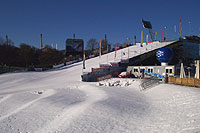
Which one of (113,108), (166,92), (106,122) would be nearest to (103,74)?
(166,92)

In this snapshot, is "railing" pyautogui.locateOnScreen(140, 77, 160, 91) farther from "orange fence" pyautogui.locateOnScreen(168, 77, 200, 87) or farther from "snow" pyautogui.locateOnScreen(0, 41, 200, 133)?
"snow" pyautogui.locateOnScreen(0, 41, 200, 133)

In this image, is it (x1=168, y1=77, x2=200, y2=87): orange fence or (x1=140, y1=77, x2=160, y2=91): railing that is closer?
(x1=168, y1=77, x2=200, y2=87): orange fence

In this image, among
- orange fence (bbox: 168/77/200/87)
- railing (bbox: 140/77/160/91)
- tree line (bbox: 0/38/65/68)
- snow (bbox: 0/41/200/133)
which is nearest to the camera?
snow (bbox: 0/41/200/133)

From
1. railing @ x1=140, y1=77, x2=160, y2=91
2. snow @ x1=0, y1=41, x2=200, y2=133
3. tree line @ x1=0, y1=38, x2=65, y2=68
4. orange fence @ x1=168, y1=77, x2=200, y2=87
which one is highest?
tree line @ x1=0, y1=38, x2=65, y2=68

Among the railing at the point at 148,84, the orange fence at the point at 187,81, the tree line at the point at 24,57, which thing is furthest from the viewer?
the tree line at the point at 24,57

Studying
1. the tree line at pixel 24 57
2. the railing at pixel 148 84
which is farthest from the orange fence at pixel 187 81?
the tree line at pixel 24 57

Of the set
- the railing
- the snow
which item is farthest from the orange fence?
the snow

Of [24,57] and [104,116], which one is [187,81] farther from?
[24,57]

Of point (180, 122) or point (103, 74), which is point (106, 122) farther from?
point (103, 74)

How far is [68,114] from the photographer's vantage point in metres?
7.29

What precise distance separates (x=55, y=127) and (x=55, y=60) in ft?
157

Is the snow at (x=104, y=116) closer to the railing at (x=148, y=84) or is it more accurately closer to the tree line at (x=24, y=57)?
the railing at (x=148, y=84)

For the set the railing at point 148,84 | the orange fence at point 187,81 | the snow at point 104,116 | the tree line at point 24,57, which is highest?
the tree line at point 24,57

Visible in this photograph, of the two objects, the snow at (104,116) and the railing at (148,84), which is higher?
the railing at (148,84)
